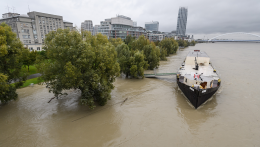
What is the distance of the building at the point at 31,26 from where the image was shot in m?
45.4

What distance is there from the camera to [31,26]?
49.0 m

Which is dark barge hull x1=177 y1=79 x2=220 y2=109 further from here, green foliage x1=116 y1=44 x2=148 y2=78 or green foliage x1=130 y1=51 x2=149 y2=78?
green foliage x1=116 y1=44 x2=148 y2=78

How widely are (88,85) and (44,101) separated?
8640 mm

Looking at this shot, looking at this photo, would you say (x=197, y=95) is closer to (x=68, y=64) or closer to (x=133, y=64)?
(x=68, y=64)

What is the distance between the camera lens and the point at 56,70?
44.5ft

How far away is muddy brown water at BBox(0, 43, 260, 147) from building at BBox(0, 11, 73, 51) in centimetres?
3575

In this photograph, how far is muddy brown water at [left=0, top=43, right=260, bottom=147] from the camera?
11.3m

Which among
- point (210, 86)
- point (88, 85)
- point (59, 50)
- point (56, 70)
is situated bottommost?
point (210, 86)

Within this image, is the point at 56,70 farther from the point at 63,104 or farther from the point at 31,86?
the point at 31,86

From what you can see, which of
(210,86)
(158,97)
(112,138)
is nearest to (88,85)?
(112,138)

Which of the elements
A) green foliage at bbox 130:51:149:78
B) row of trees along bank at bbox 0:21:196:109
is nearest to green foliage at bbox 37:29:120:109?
row of trees along bank at bbox 0:21:196:109

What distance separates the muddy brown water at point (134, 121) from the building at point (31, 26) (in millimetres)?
35750

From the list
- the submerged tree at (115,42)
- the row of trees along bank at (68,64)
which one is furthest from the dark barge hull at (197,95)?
the submerged tree at (115,42)

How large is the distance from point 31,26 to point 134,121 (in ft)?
181
